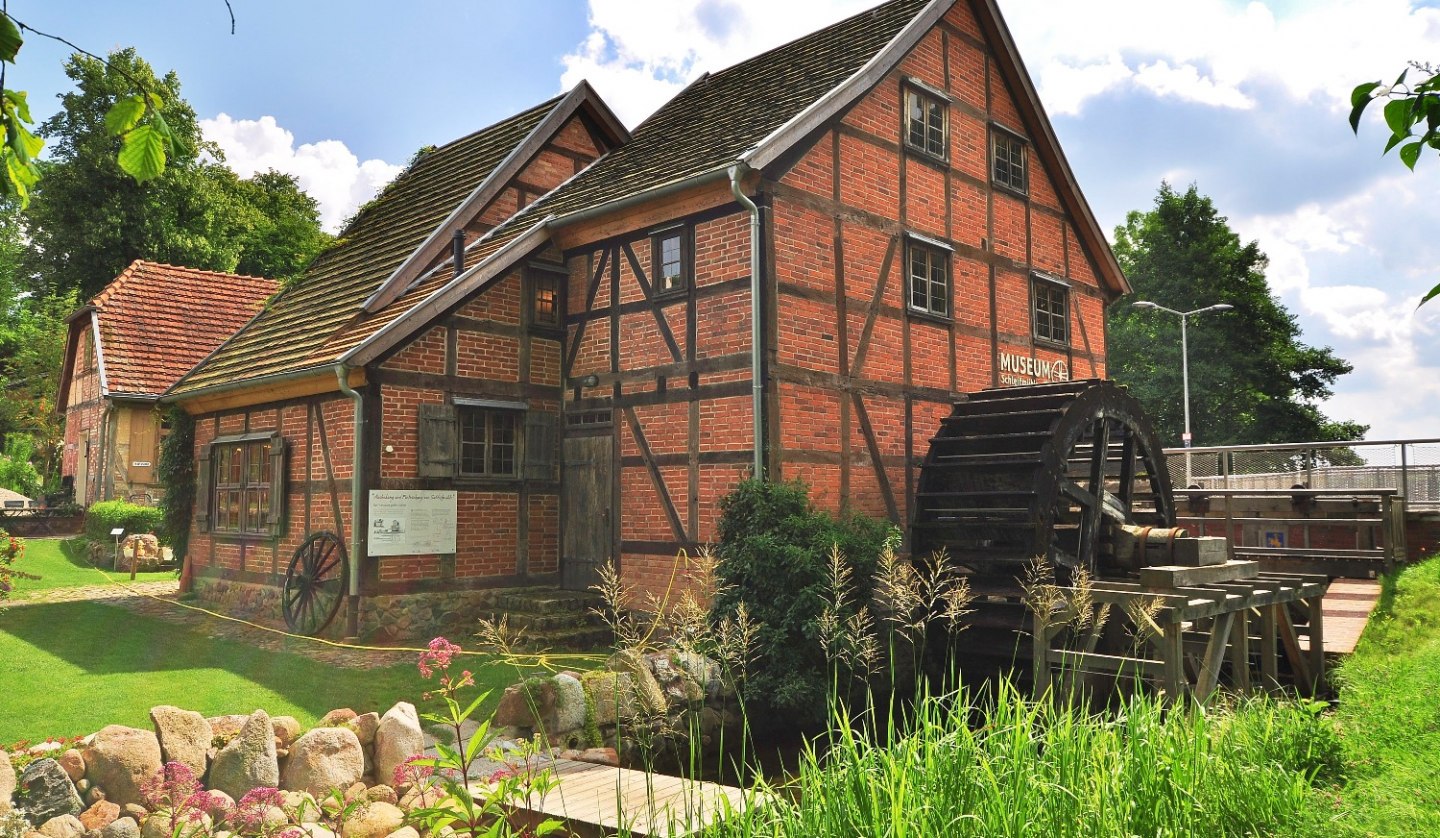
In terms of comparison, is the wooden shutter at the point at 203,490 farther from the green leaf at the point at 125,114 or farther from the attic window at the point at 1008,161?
the green leaf at the point at 125,114

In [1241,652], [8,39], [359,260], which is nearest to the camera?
[8,39]

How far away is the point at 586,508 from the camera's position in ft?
42.4

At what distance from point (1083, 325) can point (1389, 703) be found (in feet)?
34.9

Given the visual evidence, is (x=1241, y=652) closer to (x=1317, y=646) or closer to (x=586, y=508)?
(x=1317, y=646)

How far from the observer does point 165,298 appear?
24.1 metres

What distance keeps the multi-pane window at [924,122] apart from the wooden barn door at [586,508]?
563cm

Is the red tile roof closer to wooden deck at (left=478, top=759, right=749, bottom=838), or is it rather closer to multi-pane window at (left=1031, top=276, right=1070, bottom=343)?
multi-pane window at (left=1031, top=276, right=1070, bottom=343)

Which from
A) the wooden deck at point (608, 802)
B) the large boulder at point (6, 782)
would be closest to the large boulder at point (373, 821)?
the wooden deck at point (608, 802)

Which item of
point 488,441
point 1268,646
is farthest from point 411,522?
point 1268,646

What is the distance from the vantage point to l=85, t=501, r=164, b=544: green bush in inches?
794

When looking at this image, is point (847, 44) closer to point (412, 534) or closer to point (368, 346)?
point (368, 346)

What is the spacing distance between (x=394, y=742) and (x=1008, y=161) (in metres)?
12.2

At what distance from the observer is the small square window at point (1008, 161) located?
48.9ft

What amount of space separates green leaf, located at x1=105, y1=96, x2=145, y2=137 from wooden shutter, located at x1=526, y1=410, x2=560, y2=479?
35.0 feet
